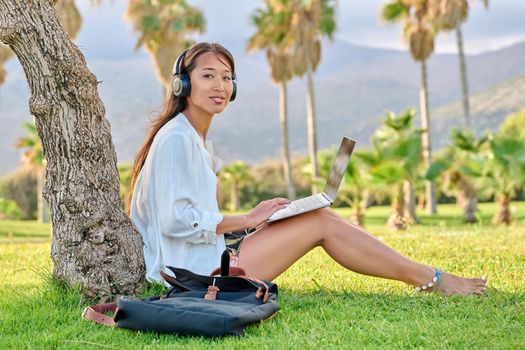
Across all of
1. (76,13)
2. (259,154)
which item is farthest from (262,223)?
(259,154)

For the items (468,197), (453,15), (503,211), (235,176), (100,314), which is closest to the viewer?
(100,314)

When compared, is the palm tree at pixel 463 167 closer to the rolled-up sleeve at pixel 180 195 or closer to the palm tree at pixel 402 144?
the palm tree at pixel 402 144

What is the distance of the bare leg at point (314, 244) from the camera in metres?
4.05

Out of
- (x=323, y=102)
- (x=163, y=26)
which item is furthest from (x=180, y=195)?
(x=323, y=102)

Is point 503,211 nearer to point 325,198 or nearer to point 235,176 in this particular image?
point 325,198

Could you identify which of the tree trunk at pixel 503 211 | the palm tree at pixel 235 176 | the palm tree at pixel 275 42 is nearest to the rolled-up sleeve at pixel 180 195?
the tree trunk at pixel 503 211

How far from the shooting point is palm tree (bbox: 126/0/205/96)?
29.7 meters

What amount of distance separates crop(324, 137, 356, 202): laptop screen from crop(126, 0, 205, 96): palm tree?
2595cm

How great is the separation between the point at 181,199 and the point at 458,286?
1.69 metres

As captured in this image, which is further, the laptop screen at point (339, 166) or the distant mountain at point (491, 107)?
the distant mountain at point (491, 107)

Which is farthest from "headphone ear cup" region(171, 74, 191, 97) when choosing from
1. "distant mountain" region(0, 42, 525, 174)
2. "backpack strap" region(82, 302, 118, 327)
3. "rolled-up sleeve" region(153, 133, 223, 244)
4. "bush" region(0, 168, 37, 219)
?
"distant mountain" region(0, 42, 525, 174)

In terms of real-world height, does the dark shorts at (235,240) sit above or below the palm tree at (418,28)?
below

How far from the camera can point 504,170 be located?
61.4ft

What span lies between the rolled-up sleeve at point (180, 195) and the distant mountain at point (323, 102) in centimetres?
10840
